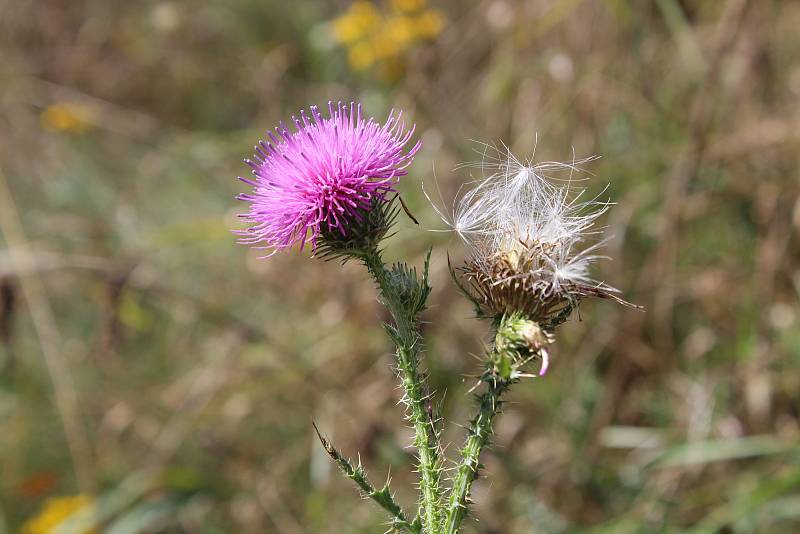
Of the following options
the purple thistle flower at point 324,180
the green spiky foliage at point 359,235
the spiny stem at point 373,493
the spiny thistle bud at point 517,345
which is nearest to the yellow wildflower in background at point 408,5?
the purple thistle flower at point 324,180

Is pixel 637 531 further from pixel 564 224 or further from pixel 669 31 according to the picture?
pixel 669 31

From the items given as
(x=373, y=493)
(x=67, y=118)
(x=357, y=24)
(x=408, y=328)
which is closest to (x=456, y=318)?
(x=357, y=24)

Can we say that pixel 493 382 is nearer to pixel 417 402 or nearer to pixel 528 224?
pixel 417 402

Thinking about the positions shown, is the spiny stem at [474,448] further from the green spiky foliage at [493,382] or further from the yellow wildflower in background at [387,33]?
the yellow wildflower in background at [387,33]

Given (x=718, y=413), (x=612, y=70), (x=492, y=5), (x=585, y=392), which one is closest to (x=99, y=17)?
(x=492, y=5)

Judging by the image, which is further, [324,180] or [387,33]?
[387,33]

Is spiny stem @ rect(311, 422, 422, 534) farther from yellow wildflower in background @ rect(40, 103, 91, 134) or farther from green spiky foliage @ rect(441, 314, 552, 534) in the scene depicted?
yellow wildflower in background @ rect(40, 103, 91, 134)

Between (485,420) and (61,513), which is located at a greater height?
(61,513)
